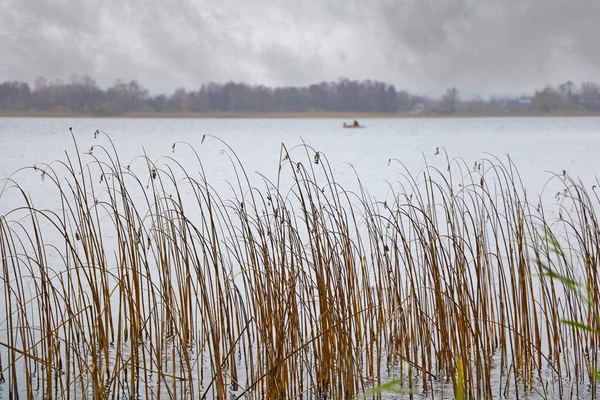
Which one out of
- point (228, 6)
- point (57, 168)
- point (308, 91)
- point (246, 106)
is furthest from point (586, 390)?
point (228, 6)

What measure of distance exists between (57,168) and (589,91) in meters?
69.2

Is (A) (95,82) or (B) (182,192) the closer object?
(B) (182,192)

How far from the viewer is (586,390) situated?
428 centimetres

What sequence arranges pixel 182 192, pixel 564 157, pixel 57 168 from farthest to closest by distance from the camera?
1. pixel 564 157
2. pixel 57 168
3. pixel 182 192

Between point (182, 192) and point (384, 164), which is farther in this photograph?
point (384, 164)

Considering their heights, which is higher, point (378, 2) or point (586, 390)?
point (378, 2)

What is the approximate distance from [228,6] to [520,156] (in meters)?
88.8

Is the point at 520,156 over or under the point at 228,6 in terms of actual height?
under

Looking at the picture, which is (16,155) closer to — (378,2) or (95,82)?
(95,82)

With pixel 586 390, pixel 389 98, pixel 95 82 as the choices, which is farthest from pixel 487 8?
pixel 586 390

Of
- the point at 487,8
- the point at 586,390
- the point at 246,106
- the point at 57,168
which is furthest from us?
the point at 487,8

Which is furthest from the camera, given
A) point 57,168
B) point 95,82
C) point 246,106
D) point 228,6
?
point 228,6

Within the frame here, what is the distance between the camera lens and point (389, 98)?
82.8 meters

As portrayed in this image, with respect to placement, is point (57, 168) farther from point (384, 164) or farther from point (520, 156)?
point (520, 156)
